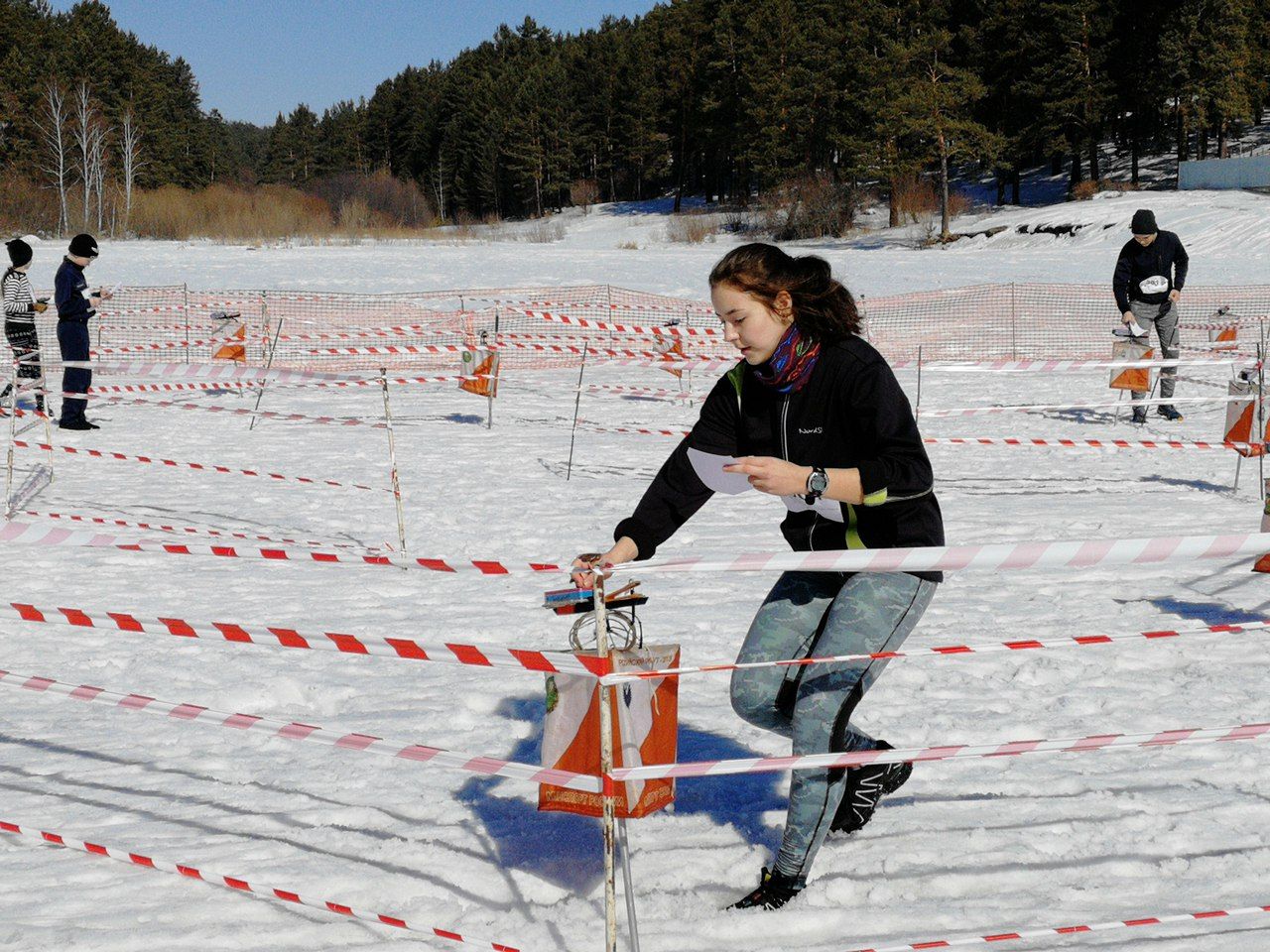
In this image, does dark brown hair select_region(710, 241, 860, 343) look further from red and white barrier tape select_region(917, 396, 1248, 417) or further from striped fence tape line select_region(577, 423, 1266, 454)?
red and white barrier tape select_region(917, 396, 1248, 417)

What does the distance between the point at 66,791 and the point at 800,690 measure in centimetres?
255

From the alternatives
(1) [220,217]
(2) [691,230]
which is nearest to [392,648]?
(2) [691,230]

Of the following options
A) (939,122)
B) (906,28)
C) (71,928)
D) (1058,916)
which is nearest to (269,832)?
(71,928)

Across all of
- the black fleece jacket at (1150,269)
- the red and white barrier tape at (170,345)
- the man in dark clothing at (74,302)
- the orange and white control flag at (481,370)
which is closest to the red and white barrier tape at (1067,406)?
the black fleece jacket at (1150,269)

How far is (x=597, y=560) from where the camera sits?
130 inches

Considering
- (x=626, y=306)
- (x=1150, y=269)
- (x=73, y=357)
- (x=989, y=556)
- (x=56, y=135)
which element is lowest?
(x=989, y=556)

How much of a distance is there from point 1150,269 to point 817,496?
33.1ft

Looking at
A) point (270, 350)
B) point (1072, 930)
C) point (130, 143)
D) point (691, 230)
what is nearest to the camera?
point (1072, 930)

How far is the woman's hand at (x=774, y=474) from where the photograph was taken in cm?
297

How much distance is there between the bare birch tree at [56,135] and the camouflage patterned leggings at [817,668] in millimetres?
68517

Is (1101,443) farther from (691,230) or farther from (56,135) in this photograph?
(56,135)

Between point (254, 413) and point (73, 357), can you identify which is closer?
point (254, 413)

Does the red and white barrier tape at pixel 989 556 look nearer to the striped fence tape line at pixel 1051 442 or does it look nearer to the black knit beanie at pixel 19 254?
the striped fence tape line at pixel 1051 442

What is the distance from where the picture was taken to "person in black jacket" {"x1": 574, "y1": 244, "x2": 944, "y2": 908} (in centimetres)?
312
